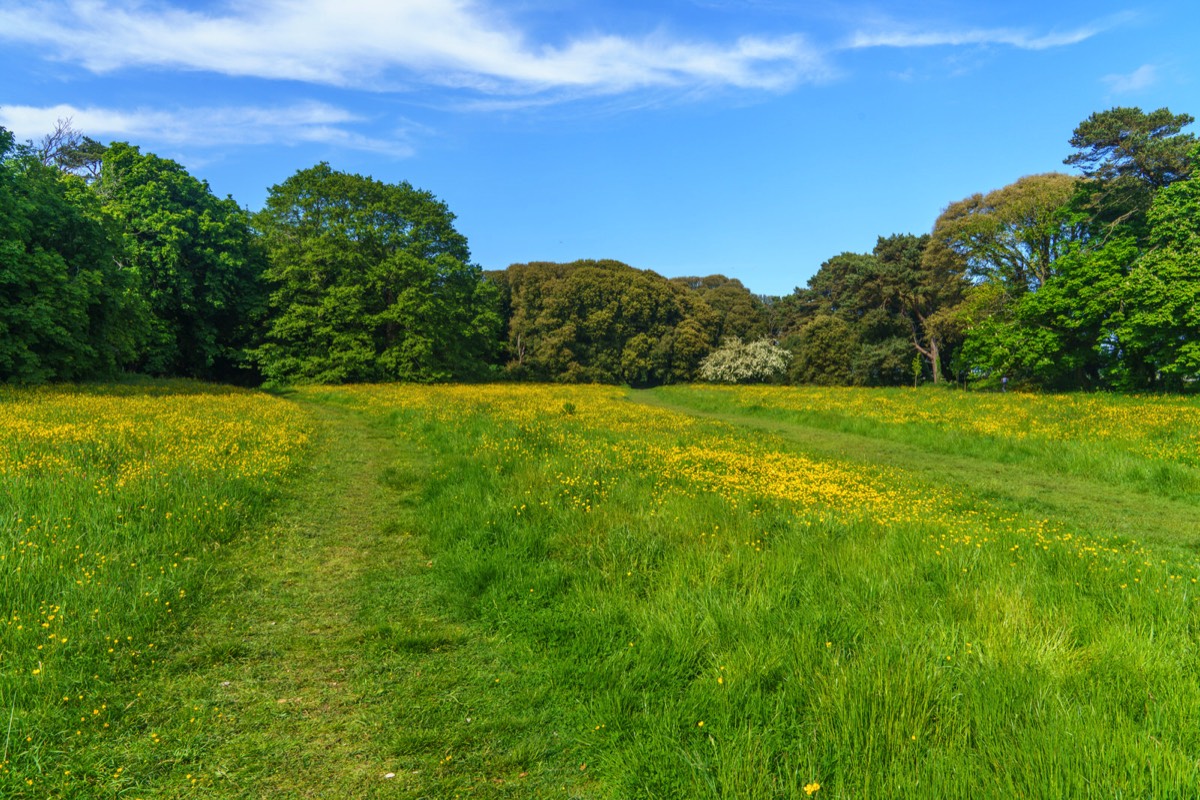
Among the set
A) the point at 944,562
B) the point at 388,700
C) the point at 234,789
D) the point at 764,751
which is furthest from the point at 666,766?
the point at 944,562

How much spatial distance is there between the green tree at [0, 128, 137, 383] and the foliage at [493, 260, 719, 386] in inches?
1582

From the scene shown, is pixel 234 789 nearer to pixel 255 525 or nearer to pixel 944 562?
pixel 255 525

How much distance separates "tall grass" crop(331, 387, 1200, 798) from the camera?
304 centimetres

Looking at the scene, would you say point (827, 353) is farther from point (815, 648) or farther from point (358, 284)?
point (815, 648)

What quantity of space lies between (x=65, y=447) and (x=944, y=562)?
14398 millimetres

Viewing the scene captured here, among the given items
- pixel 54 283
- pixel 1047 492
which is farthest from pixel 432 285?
pixel 1047 492

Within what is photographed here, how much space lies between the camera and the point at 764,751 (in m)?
3.21

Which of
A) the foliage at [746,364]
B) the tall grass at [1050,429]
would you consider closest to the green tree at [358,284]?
the tall grass at [1050,429]

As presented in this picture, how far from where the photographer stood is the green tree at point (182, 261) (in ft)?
113

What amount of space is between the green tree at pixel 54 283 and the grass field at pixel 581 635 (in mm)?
15222

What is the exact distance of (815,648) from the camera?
4.14 m

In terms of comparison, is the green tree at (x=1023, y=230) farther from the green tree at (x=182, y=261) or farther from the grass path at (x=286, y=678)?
the green tree at (x=182, y=261)

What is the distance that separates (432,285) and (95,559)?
40634 mm

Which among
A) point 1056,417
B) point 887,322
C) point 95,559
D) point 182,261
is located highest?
point 182,261
